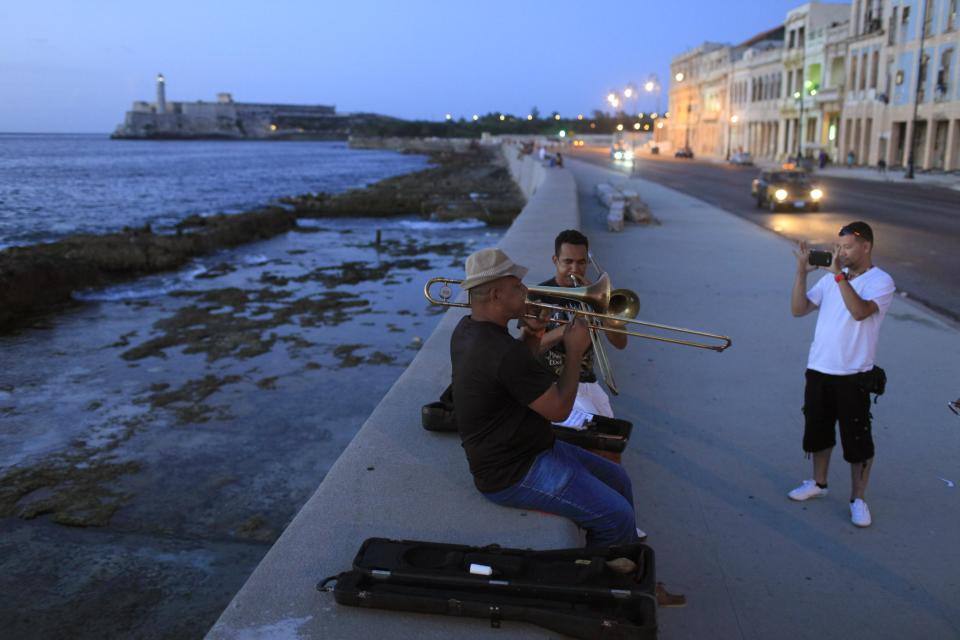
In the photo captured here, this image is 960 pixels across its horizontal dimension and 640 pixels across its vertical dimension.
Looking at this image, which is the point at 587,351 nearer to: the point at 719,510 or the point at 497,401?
the point at 719,510

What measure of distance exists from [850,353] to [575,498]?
2.01 m

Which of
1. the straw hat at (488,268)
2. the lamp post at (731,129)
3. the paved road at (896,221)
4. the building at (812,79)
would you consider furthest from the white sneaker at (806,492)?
the lamp post at (731,129)

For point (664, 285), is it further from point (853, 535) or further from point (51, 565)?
point (51, 565)

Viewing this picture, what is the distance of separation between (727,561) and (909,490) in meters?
1.54

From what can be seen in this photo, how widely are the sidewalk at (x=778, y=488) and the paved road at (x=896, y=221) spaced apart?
8.96ft

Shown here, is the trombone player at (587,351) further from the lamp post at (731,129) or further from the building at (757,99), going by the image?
the lamp post at (731,129)

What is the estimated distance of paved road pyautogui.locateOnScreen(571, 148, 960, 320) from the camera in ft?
38.7

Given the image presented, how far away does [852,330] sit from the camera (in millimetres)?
4328

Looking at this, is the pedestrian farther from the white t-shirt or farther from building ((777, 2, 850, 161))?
building ((777, 2, 850, 161))

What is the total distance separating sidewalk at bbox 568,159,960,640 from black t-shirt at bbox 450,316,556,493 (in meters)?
1.07

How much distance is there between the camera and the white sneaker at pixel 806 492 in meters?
4.69

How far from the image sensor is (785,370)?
7.16 m

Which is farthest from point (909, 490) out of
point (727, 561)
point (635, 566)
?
point (635, 566)

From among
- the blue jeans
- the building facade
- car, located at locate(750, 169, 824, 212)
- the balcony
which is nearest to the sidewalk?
the blue jeans
